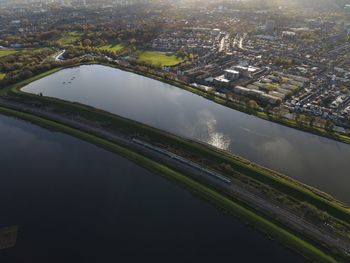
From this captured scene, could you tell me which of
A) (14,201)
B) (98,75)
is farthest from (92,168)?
(98,75)

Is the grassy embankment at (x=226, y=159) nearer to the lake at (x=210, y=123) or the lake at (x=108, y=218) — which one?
the lake at (x=210, y=123)

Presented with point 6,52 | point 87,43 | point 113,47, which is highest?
point 87,43

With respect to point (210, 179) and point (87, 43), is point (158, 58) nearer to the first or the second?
point (87, 43)

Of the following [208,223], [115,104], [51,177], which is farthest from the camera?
[115,104]

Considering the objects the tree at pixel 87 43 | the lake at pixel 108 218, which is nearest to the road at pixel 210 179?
the lake at pixel 108 218

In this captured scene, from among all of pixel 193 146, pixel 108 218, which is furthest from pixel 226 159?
pixel 108 218

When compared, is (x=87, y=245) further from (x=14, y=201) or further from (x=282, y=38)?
(x=282, y=38)
